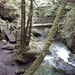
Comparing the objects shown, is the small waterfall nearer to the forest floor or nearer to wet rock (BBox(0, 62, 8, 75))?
the forest floor

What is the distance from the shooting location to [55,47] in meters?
14.2

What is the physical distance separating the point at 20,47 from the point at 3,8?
8.77m

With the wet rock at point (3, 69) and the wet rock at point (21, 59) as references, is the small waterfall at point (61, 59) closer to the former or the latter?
the wet rock at point (21, 59)

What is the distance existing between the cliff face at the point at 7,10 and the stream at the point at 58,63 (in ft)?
20.8

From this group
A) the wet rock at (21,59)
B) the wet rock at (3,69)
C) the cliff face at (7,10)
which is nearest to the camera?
the wet rock at (3,69)

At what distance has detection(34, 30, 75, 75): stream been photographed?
988 centimetres

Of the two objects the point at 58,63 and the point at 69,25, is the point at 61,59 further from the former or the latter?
the point at 69,25

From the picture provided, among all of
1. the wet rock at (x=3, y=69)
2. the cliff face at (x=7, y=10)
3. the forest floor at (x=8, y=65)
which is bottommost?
the forest floor at (x=8, y=65)

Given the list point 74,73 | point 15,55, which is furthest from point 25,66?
point 74,73

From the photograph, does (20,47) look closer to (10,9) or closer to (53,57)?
(53,57)

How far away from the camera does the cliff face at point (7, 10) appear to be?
17264 mm

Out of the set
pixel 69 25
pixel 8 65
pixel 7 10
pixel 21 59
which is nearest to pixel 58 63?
pixel 21 59

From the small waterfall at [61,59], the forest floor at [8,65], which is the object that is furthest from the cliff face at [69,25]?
the forest floor at [8,65]

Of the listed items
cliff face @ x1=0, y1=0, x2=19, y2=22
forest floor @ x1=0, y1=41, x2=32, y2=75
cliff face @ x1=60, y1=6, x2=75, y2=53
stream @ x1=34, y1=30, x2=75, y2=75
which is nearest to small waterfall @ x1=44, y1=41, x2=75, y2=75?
stream @ x1=34, y1=30, x2=75, y2=75
